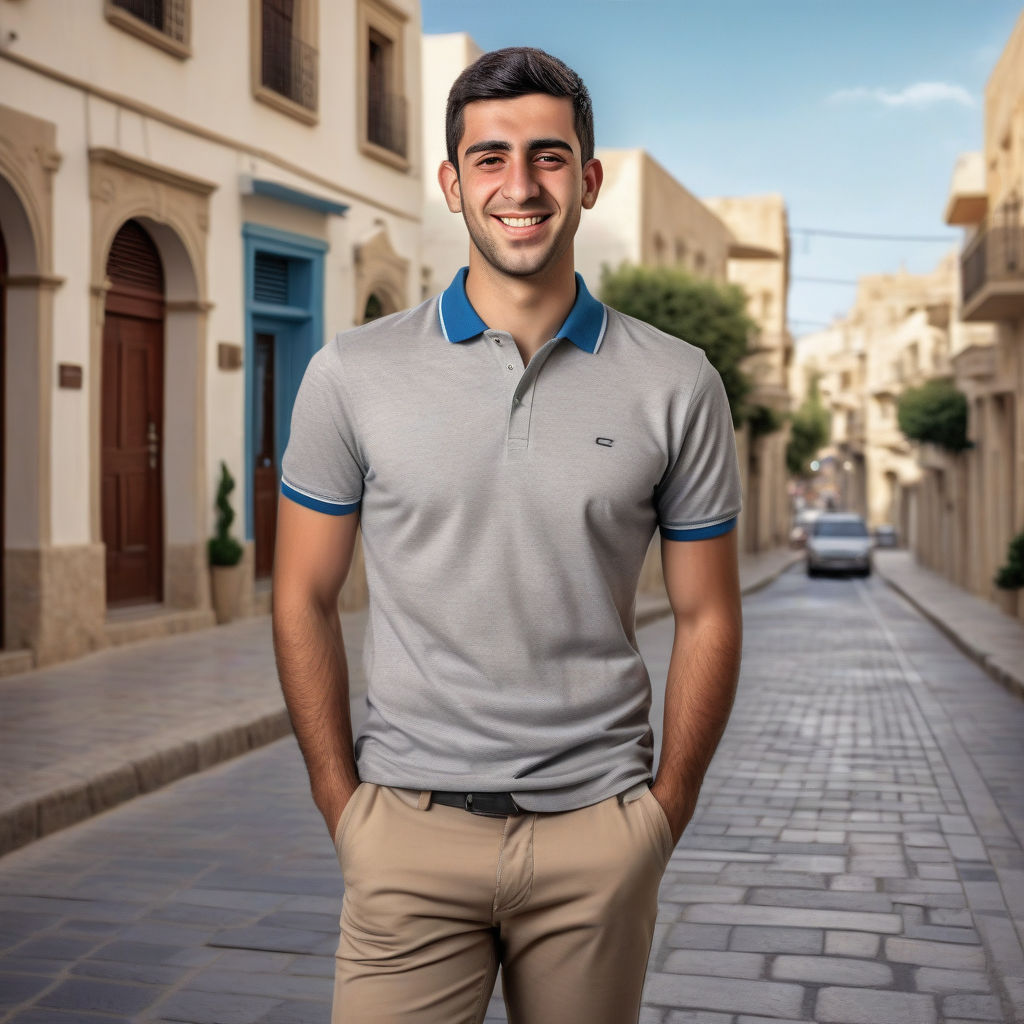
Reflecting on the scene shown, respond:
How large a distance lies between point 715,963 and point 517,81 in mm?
3364

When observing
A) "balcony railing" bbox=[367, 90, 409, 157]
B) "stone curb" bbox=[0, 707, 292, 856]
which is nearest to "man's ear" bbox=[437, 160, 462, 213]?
"stone curb" bbox=[0, 707, 292, 856]

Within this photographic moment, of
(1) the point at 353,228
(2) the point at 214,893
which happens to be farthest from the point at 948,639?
(2) the point at 214,893

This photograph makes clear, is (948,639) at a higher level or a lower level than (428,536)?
lower

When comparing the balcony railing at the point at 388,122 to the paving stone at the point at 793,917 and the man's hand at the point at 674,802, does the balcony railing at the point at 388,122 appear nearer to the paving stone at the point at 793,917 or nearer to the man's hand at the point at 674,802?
the paving stone at the point at 793,917

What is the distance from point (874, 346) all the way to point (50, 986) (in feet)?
253

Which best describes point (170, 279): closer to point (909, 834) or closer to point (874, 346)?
point (909, 834)

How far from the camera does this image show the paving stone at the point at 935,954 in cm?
482

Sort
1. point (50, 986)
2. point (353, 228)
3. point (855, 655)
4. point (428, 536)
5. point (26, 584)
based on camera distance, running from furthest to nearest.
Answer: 1. point (353, 228)
2. point (855, 655)
3. point (26, 584)
4. point (50, 986)
5. point (428, 536)

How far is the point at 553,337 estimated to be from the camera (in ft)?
7.63

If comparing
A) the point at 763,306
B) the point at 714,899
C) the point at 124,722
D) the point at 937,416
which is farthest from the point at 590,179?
the point at 763,306

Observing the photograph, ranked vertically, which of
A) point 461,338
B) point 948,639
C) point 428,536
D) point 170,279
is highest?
point 170,279

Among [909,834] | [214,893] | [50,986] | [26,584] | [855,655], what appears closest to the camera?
[50,986]

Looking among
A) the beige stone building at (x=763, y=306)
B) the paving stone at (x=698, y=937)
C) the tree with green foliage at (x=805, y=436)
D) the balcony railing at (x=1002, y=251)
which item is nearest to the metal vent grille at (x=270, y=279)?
the balcony railing at (x=1002, y=251)

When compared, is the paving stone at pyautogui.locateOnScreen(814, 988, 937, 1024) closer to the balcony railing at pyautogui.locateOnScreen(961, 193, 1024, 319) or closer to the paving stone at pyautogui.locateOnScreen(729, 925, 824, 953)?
the paving stone at pyautogui.locateOnScreen(729, 925, 824, 953)
